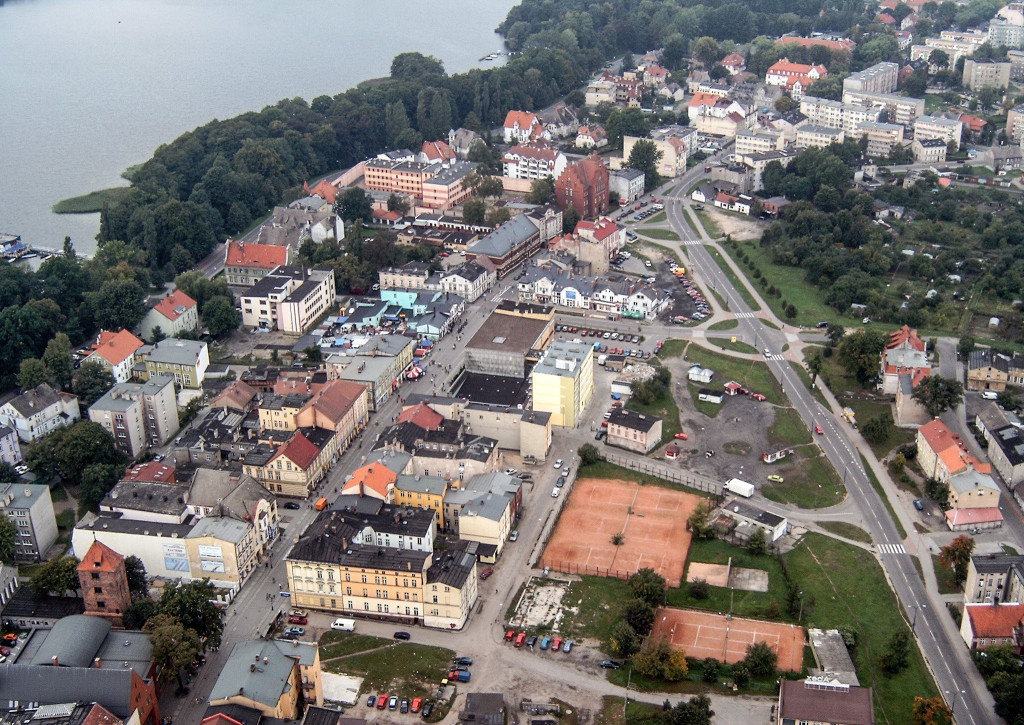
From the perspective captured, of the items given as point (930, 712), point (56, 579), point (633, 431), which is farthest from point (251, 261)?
point (930, 712)

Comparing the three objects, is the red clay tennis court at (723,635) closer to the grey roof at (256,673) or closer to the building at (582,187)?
the grey roof at (256,673)

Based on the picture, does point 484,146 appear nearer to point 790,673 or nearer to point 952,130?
point 952,130

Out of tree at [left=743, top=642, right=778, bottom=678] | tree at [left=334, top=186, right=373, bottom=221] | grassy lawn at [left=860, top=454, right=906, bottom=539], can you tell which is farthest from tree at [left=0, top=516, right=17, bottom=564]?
tree at [left=334, top=186, right=373, bottom=221]

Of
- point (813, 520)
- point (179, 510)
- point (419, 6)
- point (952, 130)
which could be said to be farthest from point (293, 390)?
point (419, 6)

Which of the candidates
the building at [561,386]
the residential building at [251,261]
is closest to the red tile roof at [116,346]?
the residential building at [251,261]

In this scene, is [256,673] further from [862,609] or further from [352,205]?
[352,205]

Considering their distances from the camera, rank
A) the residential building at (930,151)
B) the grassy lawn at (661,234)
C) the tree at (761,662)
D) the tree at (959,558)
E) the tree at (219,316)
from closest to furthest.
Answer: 1. the tree at (761,662)
2. the tree at (959,558)
3. the tree at (219,316)
4. the grassy lawn at (661,234)
5. the residential building at (930,151)

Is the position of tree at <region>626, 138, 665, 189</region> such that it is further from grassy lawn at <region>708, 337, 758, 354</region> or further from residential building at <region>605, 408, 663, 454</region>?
residential building at <region>605, 408, 663, 454</region>
